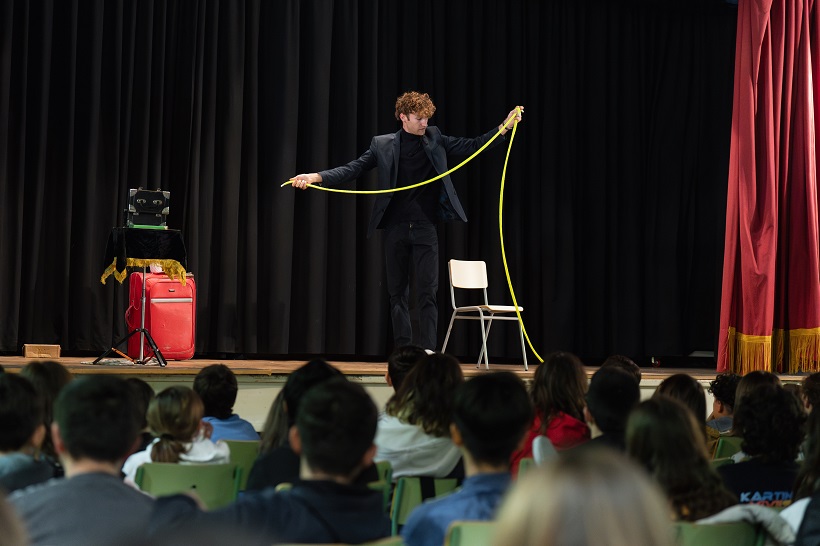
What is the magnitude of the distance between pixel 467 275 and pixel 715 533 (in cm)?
577

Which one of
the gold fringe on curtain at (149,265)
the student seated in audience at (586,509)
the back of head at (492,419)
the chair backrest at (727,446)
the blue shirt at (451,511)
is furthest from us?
the gold fringe on curtain at (149,265)

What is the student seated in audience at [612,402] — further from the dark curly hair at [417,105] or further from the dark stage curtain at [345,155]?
the dark stage curtain at [345,155]

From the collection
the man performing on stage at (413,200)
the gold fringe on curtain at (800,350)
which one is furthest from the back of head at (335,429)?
the gold fringe on curtain at (800,350)

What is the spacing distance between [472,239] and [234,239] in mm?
2272

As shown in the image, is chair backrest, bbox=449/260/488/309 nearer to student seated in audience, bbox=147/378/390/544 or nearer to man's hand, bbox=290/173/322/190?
man's hand, bbox=290/173/322/190

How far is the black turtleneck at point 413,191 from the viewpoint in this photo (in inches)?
275

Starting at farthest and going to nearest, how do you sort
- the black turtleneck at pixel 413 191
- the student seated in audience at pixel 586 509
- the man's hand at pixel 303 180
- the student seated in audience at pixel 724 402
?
the black turtleneck at pixel 413 191
the man's hand at pixel 303 180
the student seated in audience at pixel 724 402
the student seated in audience at pixel 586 509

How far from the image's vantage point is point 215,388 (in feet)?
12.6

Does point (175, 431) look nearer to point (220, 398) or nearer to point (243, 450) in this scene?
point (243, 450)

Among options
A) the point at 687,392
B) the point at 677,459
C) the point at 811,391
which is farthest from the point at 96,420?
the point at 811,391

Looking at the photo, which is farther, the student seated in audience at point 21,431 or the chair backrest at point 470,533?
the student seated in audience at point 21,431

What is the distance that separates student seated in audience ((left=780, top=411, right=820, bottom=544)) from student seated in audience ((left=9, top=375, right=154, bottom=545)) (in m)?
1.52

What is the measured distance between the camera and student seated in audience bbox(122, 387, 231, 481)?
10.1ft

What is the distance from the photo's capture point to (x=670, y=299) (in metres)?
9.35
